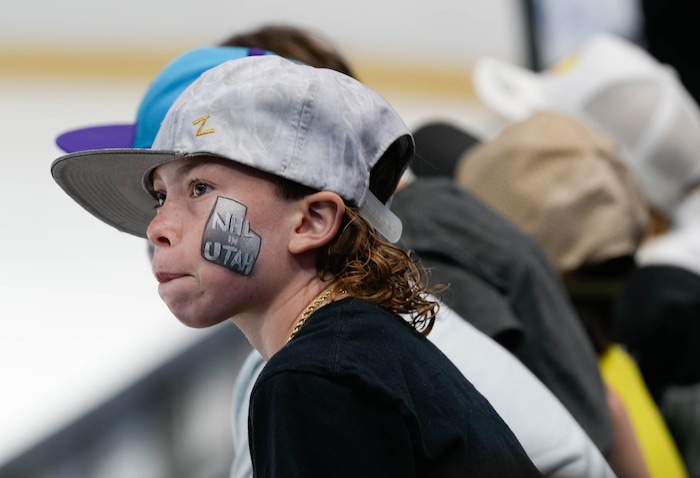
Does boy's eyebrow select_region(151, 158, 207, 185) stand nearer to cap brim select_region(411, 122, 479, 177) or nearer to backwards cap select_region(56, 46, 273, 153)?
A: backwards cap select_region(56, 46, 273, 153)

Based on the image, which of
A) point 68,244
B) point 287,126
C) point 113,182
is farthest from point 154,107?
point 68,244

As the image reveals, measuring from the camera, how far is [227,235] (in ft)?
1.99

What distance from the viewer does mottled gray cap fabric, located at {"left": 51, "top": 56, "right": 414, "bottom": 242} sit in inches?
23.7

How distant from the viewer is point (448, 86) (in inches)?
122

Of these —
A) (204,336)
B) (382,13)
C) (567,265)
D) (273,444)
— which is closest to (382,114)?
(273,444)

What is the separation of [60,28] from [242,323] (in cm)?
187

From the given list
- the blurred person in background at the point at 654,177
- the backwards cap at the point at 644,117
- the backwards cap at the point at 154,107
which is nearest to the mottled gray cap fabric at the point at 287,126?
the backwards cap at the point at 154,107

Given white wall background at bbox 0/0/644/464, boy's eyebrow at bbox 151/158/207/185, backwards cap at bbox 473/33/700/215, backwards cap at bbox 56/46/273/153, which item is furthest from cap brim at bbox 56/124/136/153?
backwards cap at bbox 473/33/700/215

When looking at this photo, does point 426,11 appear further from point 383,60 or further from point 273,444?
point 273,444

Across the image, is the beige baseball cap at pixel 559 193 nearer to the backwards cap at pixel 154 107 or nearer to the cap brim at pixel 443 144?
the cap brim at pixel 443 144

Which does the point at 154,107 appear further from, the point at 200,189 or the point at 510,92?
the point at 510,92

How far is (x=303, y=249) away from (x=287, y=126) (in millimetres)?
74

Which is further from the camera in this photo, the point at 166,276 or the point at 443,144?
the point at 443,144

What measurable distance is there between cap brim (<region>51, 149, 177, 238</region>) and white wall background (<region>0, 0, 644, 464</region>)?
580 mm
